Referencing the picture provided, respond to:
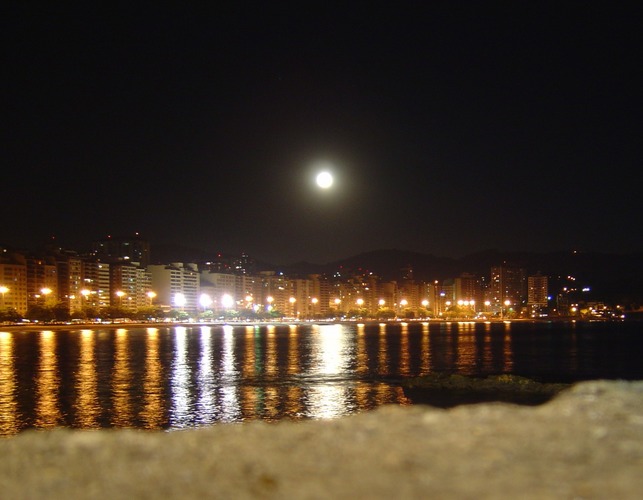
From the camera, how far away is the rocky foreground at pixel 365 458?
14.7 ft

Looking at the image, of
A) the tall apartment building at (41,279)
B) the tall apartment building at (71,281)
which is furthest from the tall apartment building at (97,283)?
the tall apartment building at (41,279)

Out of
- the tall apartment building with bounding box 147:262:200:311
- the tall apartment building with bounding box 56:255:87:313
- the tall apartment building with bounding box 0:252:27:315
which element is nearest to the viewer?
the tall apartment building with bounding box 0:252:27:315

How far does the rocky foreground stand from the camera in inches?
177

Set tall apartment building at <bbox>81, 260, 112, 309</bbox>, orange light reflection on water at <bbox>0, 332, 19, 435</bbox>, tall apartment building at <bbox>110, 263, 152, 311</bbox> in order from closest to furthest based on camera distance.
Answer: orange light reflection on water at <bbox>0, 332, 19, 435</bbox> < tall apartment building at <bbox>81, 260, 112, 309</bbox> < tall apartment building at <bbox>110, 263, 152, 311</bbox>

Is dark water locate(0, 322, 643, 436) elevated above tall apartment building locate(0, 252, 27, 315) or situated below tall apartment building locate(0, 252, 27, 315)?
below

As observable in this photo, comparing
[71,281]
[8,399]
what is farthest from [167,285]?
[8,399]

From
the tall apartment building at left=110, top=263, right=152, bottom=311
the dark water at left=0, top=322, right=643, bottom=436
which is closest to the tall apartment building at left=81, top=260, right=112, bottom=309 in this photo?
the tall apartment building at left=110, top=263, right=152, bottom=311

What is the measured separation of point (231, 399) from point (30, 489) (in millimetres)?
18128

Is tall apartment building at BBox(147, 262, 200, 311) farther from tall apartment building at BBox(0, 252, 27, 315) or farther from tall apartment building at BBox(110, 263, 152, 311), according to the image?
tall apartment building at BBox(0, 252, 27, 315)

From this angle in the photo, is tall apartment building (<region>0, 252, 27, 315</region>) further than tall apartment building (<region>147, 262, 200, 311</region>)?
No

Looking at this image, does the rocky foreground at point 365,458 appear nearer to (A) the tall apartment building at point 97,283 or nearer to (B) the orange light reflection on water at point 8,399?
(B) the orange light reflection on water at point 8,399

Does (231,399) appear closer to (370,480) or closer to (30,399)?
(30,399)

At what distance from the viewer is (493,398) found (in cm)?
2075

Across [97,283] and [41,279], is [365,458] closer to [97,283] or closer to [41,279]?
[41,279]
